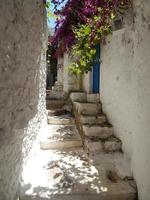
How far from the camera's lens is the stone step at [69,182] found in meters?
3.49

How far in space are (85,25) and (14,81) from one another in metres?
4.03

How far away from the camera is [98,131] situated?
17.6ft

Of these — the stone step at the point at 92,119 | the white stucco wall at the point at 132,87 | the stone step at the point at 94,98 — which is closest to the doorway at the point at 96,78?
the stone step at the point at 94,98

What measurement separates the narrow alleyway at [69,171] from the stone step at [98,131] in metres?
0.06

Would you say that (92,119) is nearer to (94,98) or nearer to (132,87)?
(94,98)

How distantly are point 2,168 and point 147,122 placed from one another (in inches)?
70.6

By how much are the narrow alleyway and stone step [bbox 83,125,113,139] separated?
6 cm

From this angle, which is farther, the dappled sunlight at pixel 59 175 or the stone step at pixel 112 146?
the stone step at pixel 112 146

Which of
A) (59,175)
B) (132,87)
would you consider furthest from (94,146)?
(132,87)

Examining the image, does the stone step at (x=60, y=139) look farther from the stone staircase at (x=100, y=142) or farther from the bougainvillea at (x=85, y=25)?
the bougainvillea at (x=85, y=25)

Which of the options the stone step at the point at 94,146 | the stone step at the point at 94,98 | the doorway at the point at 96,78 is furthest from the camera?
the doorway at the point at 96,78

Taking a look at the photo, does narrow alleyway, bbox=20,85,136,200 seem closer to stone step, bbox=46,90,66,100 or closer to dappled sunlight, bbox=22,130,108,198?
→ dappled sunlight, bbox=22,130,108,198

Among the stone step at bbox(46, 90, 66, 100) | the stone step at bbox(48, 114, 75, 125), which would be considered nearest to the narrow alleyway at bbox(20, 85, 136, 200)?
the stone step at bbox(48, 114, 75, 125)

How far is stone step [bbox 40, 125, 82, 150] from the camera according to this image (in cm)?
533
